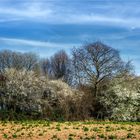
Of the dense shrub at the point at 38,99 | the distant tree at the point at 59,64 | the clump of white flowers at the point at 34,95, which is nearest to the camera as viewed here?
the dense shrub at the point at 38,99

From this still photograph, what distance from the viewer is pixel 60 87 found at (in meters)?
40.0

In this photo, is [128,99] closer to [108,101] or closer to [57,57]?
[108,101]

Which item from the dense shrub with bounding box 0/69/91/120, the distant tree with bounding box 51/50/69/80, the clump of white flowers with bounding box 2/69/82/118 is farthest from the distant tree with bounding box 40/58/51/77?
the dense shrub with bounding box 0/69/91/120

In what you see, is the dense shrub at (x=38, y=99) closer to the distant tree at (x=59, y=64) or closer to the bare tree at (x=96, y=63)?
the bare tree at (x=96, y=63)

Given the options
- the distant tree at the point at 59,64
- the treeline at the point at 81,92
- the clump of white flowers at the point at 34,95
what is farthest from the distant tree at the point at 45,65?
the clump of white flowers at the point at 34,95

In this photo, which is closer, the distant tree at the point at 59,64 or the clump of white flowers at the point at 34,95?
the clump of white flowers at the point at 34,95

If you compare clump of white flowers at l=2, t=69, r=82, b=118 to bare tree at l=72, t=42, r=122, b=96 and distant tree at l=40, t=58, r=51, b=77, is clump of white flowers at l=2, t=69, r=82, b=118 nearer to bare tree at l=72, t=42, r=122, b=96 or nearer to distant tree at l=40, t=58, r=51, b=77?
bare tree at l=72, t=42, r=122, b=96

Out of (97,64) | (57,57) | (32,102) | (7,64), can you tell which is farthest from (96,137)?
(57,57)

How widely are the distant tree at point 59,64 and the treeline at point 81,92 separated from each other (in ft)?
32.6

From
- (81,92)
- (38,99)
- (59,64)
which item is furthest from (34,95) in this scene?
(59,64)

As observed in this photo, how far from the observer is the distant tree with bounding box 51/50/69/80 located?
195ft

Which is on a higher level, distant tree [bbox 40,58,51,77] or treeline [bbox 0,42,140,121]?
distant tree [bbox 40,58,51,77]

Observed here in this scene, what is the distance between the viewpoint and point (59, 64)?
61062 mm

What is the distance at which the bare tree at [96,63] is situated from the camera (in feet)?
143
